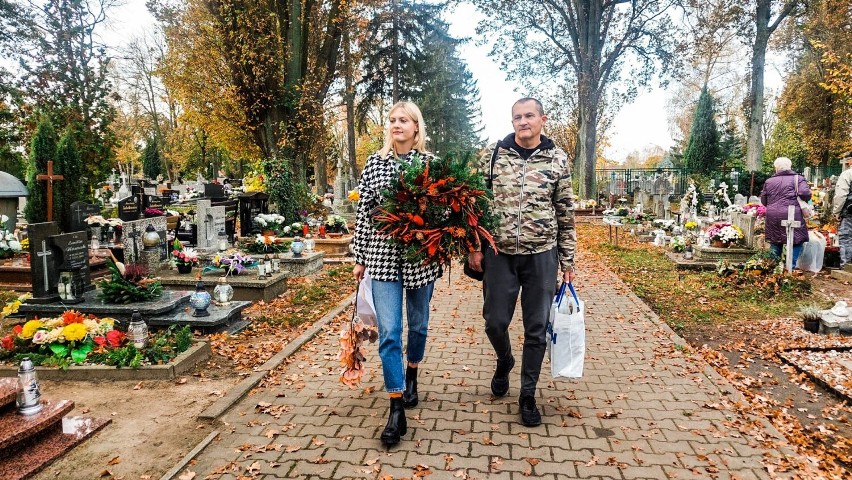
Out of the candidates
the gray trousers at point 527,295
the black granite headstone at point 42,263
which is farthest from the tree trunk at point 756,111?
the black granite headstone at point 42,263

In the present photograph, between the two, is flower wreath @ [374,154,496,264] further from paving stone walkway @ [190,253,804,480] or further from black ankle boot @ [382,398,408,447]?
paving stone walkway @ [190,253,804,480]

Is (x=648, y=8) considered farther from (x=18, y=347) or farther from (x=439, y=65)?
(x=18, y=347)

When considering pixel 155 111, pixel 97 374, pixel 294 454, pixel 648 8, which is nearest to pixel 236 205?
pixel 97 374

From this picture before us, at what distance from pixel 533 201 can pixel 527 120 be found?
1.76 feet

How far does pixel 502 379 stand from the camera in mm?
4047

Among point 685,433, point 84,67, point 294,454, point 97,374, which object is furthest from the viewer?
point 84,67

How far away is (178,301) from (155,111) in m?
39.6

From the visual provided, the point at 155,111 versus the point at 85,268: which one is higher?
the point at 155,111

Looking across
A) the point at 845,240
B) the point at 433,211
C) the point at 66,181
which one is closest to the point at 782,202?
the point at 845,240

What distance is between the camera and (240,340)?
5.86m

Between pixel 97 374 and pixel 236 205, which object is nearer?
pixel 97 374

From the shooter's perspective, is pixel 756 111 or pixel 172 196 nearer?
pixel 756 111

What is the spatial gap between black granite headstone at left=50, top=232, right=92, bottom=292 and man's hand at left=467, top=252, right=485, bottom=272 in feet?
16.6

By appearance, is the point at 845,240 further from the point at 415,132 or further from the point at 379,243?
the point at 379,243
